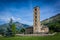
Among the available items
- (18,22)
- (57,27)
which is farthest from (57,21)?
(18,22)

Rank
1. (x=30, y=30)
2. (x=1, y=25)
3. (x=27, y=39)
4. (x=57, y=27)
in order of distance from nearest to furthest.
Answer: (x=27, y=39), (x=1, y=25), (x=57, y=27), (x=30, y=30)

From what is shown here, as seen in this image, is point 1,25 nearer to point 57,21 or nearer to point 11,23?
point 11,23

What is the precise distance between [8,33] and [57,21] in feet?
8.94

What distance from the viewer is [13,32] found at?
343 inches

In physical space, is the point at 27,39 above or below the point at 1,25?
below

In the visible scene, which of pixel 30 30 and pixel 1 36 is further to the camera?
pixel 30 30

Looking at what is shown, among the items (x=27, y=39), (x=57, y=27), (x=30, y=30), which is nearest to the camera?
(x=27, y=39)

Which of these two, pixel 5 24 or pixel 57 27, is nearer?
pixel 5 24

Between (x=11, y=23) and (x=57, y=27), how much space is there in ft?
7.81

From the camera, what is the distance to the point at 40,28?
12.1m


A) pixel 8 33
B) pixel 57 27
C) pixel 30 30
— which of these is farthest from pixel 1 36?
pixel 30 30

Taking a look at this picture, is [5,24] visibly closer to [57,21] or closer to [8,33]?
[8,33]

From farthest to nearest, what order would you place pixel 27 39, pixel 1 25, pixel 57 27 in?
pixel 57 27, pixel 1 25, pixel 27 39

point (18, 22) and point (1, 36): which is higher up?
point (18, 22)
